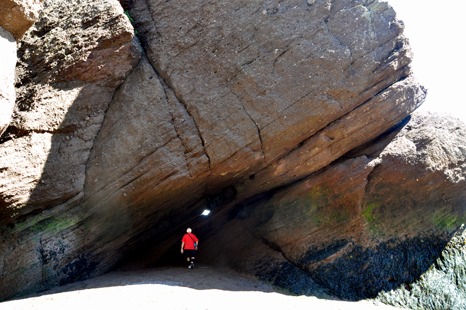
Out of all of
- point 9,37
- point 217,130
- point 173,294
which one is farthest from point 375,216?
point 9,37

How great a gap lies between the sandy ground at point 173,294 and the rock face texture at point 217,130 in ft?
2.50

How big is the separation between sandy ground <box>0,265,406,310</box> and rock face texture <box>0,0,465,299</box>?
2.50 feet

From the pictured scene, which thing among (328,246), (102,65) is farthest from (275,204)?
(102,65)

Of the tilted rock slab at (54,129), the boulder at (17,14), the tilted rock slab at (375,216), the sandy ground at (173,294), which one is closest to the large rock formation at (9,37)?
the boulder at (17,14)

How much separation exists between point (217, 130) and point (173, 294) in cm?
462

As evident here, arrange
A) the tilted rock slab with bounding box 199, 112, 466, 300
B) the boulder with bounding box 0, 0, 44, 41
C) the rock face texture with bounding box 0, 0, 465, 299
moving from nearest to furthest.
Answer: the boulder with bounding box 0, 0, 44, 41 → the rock face texture with bounding box 0, 0, 465, 299 → the tilted rock slab with bounding box 199, 112, 466, 300

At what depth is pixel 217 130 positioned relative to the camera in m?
9.73

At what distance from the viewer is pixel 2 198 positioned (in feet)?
26.8

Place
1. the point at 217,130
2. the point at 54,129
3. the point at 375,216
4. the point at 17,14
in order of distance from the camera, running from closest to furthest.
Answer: the point at 17,14 → the point at 54,129 → the point at 217,130 → the point at 375,216

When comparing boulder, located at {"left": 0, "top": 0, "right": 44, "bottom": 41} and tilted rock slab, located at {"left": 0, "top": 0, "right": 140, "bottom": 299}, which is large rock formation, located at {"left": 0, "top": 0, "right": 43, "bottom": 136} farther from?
tilted rock slab, located at {"left": 0, "top": 0, "right": 140, "bottom": 299}

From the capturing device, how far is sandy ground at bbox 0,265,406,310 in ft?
23.0

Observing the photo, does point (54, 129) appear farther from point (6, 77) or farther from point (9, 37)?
point (9, 37)

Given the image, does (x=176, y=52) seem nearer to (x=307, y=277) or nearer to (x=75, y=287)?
(x=75, y=287)

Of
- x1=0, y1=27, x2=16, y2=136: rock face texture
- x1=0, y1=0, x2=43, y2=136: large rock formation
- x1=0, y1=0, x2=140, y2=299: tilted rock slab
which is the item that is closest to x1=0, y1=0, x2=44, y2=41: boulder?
x1=0, y1=0, x2=43, y2=136: large rock formation
